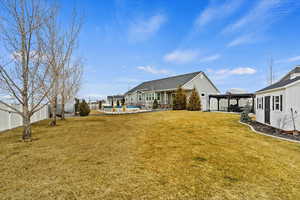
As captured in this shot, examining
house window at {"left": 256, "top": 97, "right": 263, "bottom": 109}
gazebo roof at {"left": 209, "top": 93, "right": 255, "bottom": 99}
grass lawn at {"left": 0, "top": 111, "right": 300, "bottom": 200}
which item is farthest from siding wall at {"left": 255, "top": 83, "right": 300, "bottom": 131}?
gazebo roof at {"left": 209, "top": 93, "right": 255, "bottom": 99}

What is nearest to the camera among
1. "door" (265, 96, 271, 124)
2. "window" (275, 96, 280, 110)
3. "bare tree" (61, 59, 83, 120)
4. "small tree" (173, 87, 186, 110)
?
"window" (275, 96, 280, 110)

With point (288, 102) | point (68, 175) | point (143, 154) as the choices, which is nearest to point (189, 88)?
point (288, 102)

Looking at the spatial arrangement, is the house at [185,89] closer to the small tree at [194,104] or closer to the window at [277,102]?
the small tree at [194,104]

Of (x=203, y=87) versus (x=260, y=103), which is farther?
(x=203, y=87)

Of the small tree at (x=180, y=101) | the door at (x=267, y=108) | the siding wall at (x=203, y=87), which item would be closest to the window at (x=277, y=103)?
the door at (x=267, y=108)

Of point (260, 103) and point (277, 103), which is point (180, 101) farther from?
point (277, 103)

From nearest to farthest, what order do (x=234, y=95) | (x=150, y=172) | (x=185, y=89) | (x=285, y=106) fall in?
(x=150, y=172)
(x=285, y=106)
(x=234, y=95)
(x=185, y=89)

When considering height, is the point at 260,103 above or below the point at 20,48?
below

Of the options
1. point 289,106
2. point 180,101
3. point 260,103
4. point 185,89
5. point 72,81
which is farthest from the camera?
point 185,89

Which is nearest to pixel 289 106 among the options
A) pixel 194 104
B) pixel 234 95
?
pixel 194 104

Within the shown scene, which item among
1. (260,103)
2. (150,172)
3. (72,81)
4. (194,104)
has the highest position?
(72,81)

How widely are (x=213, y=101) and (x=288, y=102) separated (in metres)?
18.2

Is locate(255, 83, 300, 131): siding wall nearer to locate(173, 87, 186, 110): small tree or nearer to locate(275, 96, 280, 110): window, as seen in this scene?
locate(275, 96, 280, 110): window

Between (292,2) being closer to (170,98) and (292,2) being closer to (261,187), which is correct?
(261,187)
